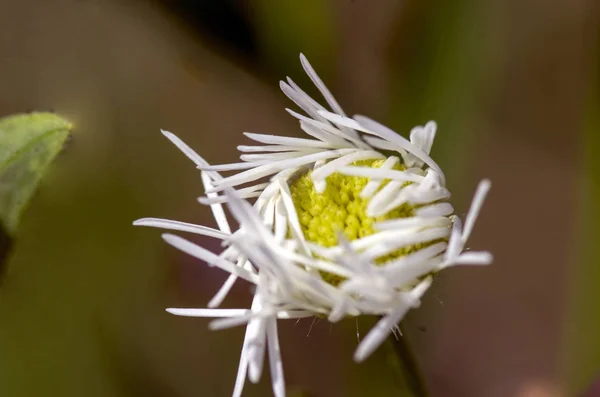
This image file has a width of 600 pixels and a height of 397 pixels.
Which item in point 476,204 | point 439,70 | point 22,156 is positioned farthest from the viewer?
point 439,70

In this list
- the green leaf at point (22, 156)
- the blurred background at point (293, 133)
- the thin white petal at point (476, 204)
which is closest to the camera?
the thin white petal at point (476, 204)

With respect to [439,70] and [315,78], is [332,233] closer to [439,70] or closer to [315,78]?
[315,78]

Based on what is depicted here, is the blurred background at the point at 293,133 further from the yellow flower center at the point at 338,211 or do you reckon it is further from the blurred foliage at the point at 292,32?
the yellow flower center at the point at 338,211

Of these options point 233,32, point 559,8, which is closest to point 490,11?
point 559,8

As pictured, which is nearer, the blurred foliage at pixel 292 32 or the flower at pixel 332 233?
the flower at pixel 332 233

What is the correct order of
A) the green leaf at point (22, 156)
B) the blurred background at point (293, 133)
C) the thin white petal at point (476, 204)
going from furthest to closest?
1. the blurred background at point (293, 133)
2. the green leaf at point (22, 156)
3. the thin white petal at point (476, 204)

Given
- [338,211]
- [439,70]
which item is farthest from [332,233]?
[439,70]

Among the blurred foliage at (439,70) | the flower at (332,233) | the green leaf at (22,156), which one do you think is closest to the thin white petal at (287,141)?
the flower at (332,233)

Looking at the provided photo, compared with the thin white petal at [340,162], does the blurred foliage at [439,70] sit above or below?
above

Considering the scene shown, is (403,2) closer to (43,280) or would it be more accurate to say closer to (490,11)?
(490,11)
